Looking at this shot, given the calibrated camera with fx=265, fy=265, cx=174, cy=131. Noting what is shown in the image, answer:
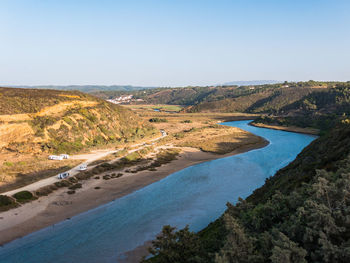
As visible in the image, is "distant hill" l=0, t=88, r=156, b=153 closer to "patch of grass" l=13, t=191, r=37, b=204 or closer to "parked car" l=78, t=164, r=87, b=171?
"parked car" l=78, t=164, r=87, b=171

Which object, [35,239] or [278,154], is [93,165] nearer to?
[35,239]


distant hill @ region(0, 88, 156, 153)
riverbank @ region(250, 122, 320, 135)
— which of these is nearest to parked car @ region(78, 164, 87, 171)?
distant hill @ region(0, 88, 156, 153)

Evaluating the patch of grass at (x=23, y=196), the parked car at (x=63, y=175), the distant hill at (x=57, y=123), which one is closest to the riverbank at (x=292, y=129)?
the distant hill at (x=57, y=123)

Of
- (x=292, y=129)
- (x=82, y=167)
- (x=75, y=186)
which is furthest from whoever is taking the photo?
(x=292, y=129)

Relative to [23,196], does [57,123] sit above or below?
above

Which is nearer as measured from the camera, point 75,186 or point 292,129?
point 75,186

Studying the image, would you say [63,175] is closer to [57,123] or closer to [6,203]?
[6,203]

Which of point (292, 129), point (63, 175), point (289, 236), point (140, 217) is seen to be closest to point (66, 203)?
point (63, 175)
